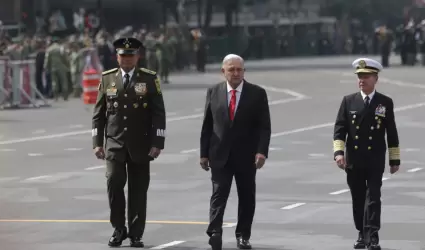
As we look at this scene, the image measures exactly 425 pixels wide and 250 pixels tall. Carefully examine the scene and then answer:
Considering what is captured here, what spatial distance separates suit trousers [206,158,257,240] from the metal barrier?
2529 cm

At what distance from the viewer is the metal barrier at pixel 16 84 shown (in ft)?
124

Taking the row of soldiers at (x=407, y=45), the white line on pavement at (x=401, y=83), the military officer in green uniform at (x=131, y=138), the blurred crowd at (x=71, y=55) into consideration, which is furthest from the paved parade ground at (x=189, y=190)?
the row of soldiers at (x=407, y=45)

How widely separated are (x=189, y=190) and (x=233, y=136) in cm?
558

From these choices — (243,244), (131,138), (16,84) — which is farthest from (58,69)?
(243,244)

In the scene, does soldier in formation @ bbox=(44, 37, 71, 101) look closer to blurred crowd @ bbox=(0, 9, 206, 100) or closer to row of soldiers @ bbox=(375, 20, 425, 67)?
blurred crowd @ bbox=(0, 9, 206, 100)

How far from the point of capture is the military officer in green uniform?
1321 centimetres

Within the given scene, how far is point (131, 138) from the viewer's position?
43.4 feet

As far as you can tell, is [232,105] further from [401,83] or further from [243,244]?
[401,83]

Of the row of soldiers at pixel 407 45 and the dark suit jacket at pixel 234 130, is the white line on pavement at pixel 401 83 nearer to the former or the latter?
the row of soldiers at pixel 407 45

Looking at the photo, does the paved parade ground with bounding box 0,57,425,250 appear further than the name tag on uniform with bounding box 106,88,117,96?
Yes

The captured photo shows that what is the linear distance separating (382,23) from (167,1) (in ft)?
106

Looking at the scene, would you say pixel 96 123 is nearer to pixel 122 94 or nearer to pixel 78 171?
pixel 122 94

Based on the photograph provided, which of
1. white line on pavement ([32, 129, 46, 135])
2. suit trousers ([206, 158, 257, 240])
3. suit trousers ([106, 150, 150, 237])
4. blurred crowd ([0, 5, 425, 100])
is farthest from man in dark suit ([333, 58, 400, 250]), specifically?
blurred crowd ([0, 5, 425, 100])

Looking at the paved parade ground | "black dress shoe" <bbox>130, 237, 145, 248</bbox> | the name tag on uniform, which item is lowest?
the paved parade ground
